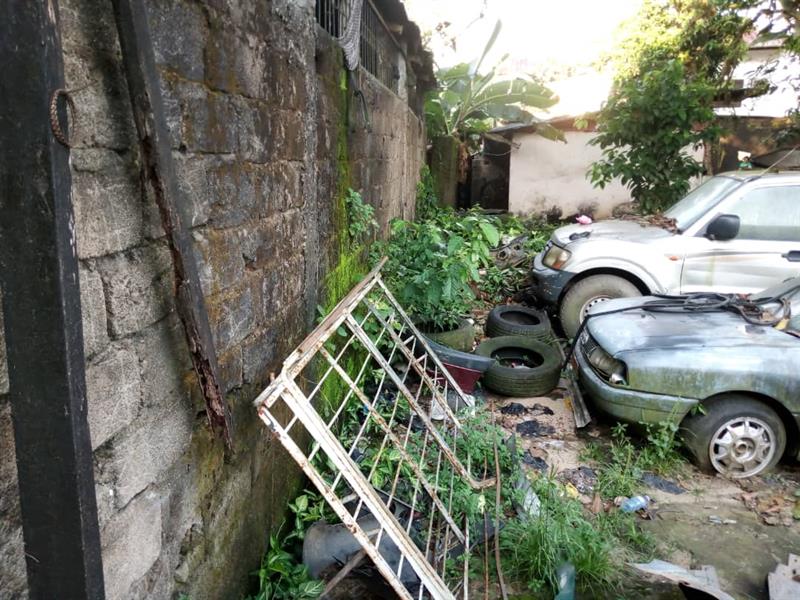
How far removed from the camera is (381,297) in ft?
14.6

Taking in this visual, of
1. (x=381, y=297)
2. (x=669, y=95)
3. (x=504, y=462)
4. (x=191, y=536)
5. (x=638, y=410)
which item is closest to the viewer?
(x=191, y=536)

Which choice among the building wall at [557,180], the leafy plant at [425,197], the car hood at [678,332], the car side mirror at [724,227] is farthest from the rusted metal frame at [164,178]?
the building wall at [557,180]

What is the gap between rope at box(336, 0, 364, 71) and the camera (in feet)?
13.8

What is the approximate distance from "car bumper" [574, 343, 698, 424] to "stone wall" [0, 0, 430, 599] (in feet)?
7.47

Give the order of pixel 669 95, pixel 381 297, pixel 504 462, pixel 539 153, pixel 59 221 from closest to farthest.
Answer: pixel 59 221, pixel 504 462, pixel 381 297, pixel 669 95, pixel 539 153

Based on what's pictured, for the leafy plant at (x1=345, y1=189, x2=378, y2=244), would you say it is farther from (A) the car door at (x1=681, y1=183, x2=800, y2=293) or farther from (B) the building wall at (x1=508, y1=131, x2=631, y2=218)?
(B) the building wall at (x1=508, y1=131, x2=631, y2=218)

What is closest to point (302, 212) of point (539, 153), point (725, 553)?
point (725, 553)

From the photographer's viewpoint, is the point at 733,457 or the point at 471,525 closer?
the point at 471,525

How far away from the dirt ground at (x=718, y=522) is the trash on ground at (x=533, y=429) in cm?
4

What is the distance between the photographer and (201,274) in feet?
6.64

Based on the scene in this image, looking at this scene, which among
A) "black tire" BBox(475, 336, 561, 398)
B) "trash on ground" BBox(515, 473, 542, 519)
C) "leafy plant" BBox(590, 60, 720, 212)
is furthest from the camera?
"leafy plant" BBox(590, 60, 720, 212)

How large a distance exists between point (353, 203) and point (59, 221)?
3361mm

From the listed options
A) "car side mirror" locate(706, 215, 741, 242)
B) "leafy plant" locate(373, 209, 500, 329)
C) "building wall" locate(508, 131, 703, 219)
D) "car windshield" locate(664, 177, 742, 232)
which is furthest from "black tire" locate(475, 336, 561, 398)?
"building wall" locate(508, 131, 703, 219)

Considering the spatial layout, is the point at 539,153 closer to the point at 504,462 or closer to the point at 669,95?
the point at 669,95
